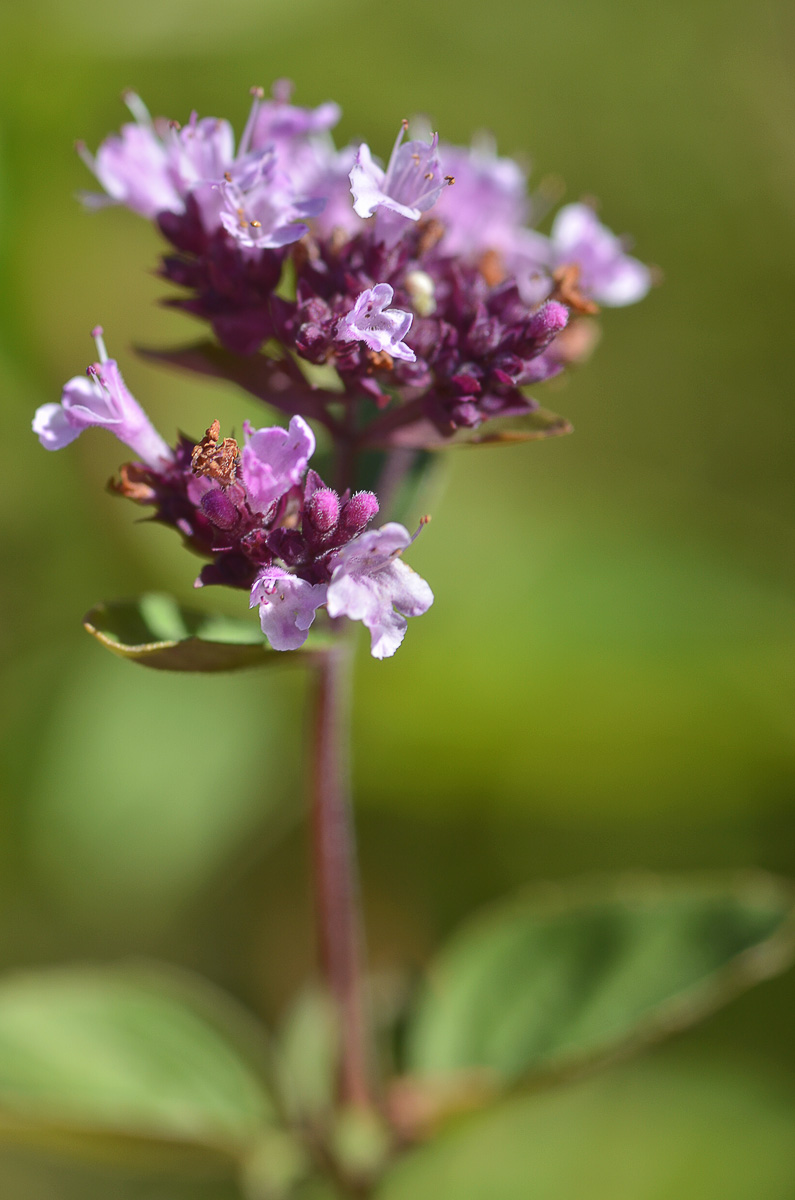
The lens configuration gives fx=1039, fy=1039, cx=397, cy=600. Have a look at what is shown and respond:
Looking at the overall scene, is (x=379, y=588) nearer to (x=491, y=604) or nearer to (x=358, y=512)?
(x=358, y=512)

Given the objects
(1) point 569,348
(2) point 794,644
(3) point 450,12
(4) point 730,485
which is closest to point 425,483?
(1) point 569,348

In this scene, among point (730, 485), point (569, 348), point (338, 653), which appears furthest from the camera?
point (730, 485)

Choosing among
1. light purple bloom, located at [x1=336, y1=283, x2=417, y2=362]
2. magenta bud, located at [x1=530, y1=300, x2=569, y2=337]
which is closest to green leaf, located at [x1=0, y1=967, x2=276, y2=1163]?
light purple bloom, located at [x1=336, y1=283, x2=417, y2=362]

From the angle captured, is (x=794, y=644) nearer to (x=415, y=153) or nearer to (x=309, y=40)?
(x=415, y=153)

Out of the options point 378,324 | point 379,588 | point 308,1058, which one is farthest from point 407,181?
point 308,1058

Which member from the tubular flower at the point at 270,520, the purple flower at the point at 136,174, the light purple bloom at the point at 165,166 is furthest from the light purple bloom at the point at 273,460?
the purple flower at the point at 136,174

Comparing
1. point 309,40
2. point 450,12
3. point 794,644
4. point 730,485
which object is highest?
point 450,12
